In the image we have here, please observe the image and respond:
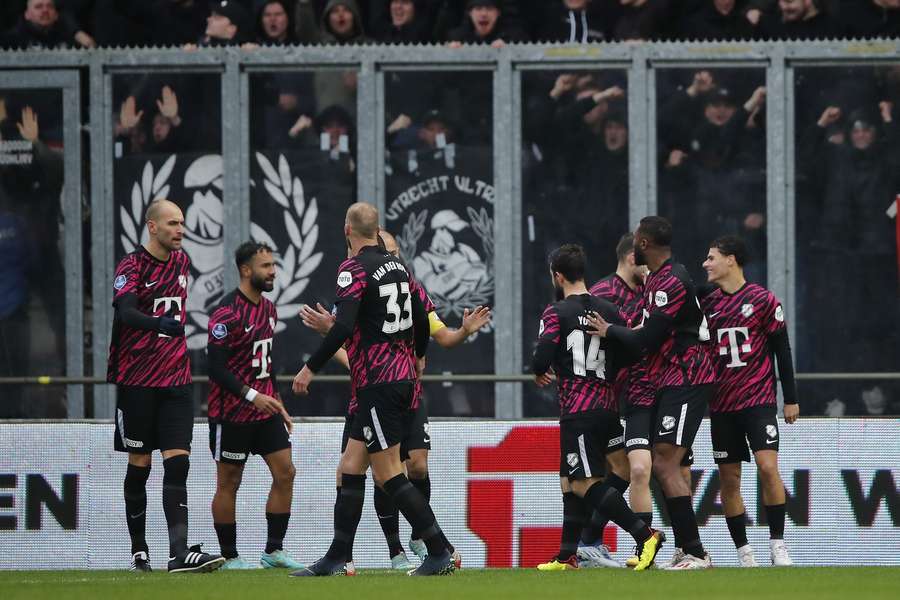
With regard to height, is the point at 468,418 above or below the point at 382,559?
above

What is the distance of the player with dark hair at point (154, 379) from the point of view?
10.3 meters

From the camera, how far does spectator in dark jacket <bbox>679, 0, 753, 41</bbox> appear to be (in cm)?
1356

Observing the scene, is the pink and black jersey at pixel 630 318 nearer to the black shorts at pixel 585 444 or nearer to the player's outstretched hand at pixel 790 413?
the black shorts at pixel 585 444

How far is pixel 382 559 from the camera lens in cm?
1187

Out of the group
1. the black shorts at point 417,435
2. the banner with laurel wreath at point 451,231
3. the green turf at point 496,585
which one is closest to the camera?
the green turf at point 496,585

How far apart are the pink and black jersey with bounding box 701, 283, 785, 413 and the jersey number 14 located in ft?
2.93

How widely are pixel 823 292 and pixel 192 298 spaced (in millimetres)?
4932

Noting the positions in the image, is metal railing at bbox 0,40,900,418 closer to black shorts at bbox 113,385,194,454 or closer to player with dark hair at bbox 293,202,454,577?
black shorts at bbox 113,385,194,454

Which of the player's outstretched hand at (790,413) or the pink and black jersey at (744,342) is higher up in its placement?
the pink and black jersey at (744,342)

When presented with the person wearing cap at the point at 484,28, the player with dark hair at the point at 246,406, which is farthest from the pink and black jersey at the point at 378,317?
the person wearing cap at the point at 484,28

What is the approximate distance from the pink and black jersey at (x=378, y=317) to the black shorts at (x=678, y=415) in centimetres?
149

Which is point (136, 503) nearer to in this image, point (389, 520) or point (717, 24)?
point (389, 520)


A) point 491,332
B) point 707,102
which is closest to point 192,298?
point 491,332

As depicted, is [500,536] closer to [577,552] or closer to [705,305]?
[577,552]
